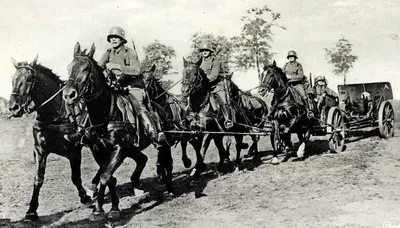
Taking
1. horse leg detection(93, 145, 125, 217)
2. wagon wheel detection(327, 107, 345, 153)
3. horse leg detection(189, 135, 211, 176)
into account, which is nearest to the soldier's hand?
horse leg detection(93, 145, 125, 217)

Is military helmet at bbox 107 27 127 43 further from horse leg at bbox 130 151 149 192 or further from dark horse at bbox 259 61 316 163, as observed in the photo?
dark horse at bbox 259 61 316 163

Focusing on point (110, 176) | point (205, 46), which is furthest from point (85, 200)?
point (205, 46)

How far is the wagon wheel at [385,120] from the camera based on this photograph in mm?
13211

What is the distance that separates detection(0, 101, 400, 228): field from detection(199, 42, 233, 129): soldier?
1.71 meters

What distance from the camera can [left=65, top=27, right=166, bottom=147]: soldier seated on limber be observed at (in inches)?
315

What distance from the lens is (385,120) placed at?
13.5 metres

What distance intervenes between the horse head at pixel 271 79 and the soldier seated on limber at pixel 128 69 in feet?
12.3

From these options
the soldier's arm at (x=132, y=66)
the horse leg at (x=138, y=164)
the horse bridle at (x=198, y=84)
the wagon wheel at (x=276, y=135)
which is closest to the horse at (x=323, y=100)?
the wagon wheel at (x=276, y=135)

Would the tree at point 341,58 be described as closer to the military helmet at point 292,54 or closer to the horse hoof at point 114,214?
the military helmet at point 292,54

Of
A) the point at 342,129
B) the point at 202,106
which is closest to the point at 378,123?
the point at 342,129

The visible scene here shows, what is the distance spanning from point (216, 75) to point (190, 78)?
1472mm

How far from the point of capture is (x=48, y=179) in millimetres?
10961

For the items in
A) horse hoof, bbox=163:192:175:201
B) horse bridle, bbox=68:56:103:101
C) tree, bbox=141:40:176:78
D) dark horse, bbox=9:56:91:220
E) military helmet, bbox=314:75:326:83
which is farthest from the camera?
tree, bbox=141:40:176:78

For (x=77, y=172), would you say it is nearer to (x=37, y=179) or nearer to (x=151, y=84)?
(x=37, y=179)
